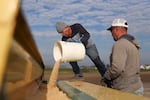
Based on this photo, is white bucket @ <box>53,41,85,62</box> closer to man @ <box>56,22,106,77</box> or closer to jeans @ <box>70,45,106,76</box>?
man @ <box>56,22,106,77</box>

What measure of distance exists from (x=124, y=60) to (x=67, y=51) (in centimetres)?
60

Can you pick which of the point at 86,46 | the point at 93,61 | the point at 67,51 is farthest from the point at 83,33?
the point at 67,51

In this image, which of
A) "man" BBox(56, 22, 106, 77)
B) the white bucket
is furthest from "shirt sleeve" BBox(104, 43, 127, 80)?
"man" BBox(56, 22, 106, 77)

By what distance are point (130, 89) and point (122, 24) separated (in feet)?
2.02

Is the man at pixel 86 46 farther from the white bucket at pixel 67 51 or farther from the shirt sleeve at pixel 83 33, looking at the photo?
the white bucket at pixel 67 51

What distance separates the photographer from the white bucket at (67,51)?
96.2 inches

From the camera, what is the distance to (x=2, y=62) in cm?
28

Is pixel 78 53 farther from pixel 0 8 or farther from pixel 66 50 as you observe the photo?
pixel 0 8

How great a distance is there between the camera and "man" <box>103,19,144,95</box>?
2.76m

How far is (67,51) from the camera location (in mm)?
2471

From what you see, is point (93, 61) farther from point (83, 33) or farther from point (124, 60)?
point (124, 60)

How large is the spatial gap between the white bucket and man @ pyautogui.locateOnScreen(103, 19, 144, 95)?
0.34 metres

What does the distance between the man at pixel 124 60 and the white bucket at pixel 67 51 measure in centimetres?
34

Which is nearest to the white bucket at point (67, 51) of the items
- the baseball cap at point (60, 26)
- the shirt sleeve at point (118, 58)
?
the shirt sleeve at point (118, 58)
